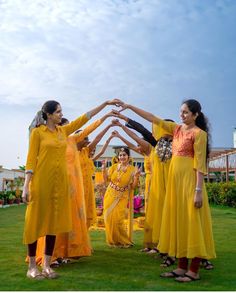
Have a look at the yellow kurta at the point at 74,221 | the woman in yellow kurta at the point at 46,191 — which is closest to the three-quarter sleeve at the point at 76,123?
the woman in yellow kurta at the point at 46,191

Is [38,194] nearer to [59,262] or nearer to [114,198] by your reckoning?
[59,262]

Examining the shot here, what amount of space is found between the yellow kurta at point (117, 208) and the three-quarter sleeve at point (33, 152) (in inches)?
117

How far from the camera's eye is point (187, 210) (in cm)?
430

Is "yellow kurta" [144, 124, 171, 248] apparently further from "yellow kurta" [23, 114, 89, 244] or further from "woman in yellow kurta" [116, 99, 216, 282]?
"yellow kurta" [23, 114, 89, 244]

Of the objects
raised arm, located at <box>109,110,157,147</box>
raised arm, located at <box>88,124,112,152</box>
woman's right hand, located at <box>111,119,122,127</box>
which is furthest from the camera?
A: woman's right hand, located at <box>111,119,122,127</box>

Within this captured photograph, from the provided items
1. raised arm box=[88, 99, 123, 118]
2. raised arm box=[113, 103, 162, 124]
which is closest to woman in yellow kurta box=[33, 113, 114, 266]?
raised arm box=[88, 99, 123, 118]

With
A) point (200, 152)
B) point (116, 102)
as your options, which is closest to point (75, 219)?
point (116, 102)

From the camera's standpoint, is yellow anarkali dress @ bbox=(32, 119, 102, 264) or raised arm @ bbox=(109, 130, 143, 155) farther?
raised arm @ bbox=(109, 130, 143, 155)

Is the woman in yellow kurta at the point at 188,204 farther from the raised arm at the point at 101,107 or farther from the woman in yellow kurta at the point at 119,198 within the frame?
the woman in yellow kurta at the point at 119,198

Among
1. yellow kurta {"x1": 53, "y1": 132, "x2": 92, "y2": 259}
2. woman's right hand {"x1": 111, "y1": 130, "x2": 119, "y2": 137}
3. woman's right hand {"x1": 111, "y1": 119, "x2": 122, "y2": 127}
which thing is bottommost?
yellow kurta {"x1": 53, "y1": 132, "x2": 92, "y2": 259}

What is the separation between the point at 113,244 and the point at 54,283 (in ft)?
9.90

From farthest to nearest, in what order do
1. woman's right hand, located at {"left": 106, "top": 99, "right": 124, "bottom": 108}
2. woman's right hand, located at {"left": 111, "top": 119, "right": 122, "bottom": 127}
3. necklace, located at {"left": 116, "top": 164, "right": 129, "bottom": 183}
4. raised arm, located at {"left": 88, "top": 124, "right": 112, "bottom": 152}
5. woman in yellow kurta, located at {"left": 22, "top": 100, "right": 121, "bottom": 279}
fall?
necklace, located at {"left": 116, "top": 164, "right": 129, "bottom": 183} → woman's right hand, located at {"left": 111, "top": 119, "right": 122, "bottom": 127} → raised arm, located at {"left": 88, "top": 124, "right": 112, "bottom": 152} → woman's right hand, located at {"left": 106, "top": 99, "right": 124, "bottom": 108} → woman in yellow kurta, located at {"left": 22, "top": 100, "right": 121, "bottom": 279}

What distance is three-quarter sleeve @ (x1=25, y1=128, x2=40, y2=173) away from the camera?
14.5 feet

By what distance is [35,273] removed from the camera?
4.32m
